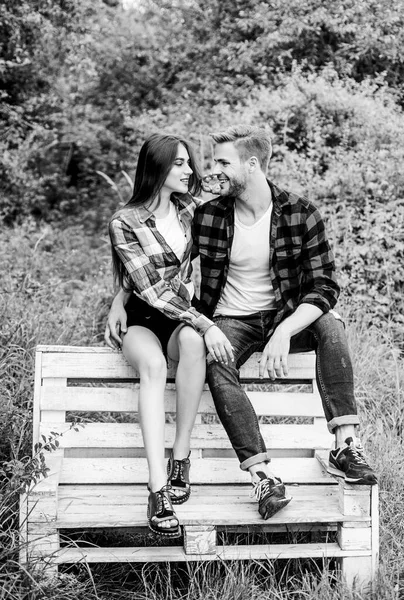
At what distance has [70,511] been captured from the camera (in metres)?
2.59

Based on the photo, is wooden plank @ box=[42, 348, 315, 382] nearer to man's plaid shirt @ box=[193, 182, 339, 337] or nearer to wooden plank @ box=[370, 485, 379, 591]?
man's plaid shirt @ box=[193, 182, 339, 337]

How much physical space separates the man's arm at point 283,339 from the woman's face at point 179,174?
735 millimetres

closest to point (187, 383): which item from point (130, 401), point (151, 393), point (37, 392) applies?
point (151, 393)

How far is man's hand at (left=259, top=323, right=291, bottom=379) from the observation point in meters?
2.81

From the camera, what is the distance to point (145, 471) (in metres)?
2.95

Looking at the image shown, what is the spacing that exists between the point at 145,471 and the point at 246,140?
146 cm

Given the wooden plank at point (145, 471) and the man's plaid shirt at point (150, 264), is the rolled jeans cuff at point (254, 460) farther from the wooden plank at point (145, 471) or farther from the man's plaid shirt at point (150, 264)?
the man's plaid shirt at point (150, 264)

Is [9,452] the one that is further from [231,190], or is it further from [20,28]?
[20,28]

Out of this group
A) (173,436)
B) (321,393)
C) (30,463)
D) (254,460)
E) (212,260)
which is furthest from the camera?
(212,260)

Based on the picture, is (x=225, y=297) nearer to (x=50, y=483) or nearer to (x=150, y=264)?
(x=150, y=264)

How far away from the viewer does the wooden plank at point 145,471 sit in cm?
292

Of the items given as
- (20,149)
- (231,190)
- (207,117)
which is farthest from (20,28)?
(231,190)

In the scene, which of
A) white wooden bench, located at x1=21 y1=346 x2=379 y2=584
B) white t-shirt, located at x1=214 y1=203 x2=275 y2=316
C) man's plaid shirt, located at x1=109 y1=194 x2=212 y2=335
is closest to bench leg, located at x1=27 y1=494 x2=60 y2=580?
white wooden bench, located at x1=21 y1=346 x2=379 y2=584

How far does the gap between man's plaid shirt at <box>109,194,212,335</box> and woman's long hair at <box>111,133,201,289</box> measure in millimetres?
52
